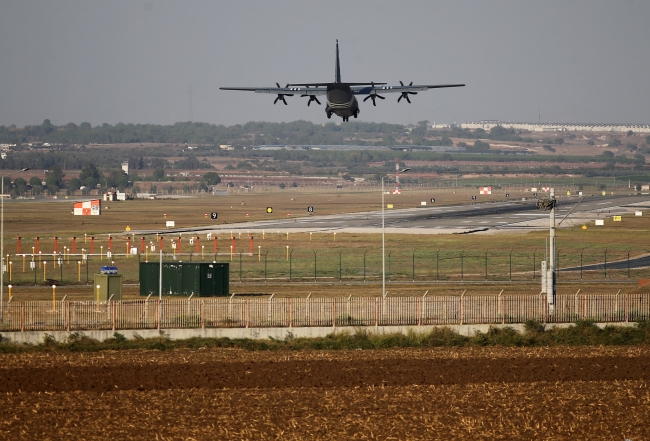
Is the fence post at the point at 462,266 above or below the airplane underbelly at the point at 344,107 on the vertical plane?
below

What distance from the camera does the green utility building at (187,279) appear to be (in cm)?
6225

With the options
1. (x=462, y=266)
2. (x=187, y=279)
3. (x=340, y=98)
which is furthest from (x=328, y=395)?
(x=462, y=266)

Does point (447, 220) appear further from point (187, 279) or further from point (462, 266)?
point (187, 279)

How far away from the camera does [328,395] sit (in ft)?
115

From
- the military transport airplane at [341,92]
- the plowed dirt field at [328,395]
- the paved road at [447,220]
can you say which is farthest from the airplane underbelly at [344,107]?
the paved road at [447,220]

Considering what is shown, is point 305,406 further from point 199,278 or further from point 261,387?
point 199,278

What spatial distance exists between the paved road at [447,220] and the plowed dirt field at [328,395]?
67.4m

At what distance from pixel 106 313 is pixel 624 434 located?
1083 inches

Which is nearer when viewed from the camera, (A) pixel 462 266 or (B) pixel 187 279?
(B) pixel 187 279

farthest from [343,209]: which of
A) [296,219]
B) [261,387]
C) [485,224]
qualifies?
[261,387]

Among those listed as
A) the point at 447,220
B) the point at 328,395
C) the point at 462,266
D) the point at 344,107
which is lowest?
the point at 462,266

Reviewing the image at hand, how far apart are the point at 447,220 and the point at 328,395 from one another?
97.5 meters

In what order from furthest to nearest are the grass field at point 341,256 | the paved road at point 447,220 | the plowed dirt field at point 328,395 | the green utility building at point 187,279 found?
the paved road at point 447,220 → the grass field at point 341,256 → the green utility building at point 187,279 → the plowed dirt field at point 328,395

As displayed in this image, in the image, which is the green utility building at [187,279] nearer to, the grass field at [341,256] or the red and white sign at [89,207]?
the grass field at [341,256]
